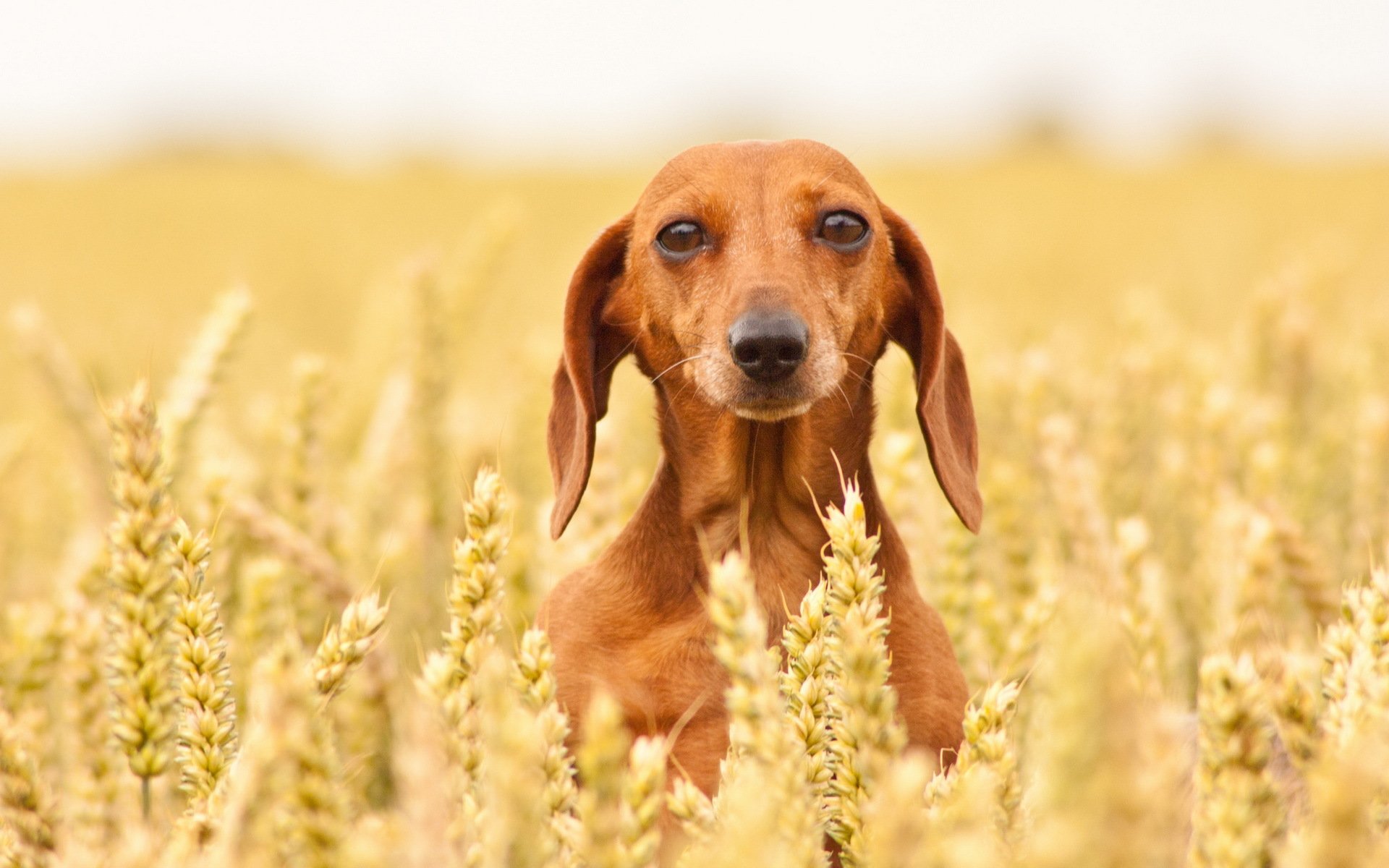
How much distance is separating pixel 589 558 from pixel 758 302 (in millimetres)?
1092

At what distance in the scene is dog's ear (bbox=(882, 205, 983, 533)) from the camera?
3.20m

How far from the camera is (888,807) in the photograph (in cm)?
138

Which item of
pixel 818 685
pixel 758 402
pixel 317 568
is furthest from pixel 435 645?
pixel 818 685

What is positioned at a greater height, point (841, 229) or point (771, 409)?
point (841, 229)

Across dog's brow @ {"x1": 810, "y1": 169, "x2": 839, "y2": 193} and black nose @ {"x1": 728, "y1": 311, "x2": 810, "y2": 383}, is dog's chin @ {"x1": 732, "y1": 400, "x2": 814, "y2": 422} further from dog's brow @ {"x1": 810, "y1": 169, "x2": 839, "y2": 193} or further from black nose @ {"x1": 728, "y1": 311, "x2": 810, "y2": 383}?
dog's brow @ {"x1": 810, "y1": 169, "x2": 839, "y2": 193}

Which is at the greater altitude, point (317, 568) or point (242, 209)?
point (242, 209)

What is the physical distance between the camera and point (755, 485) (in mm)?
3361

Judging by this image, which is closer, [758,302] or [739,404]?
[758,302]

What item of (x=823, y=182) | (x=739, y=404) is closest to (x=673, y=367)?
(x=739, y=404)

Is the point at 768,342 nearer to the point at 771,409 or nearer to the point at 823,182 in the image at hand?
the point at 771,409

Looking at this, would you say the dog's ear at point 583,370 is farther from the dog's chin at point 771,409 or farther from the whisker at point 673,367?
the dog's chin at point 771,409

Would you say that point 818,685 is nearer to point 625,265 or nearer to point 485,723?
point 485,723

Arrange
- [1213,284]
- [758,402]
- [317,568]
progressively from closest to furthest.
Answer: [758,402], [317,568], [1213,284]

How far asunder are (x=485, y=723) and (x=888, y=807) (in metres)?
0.55
